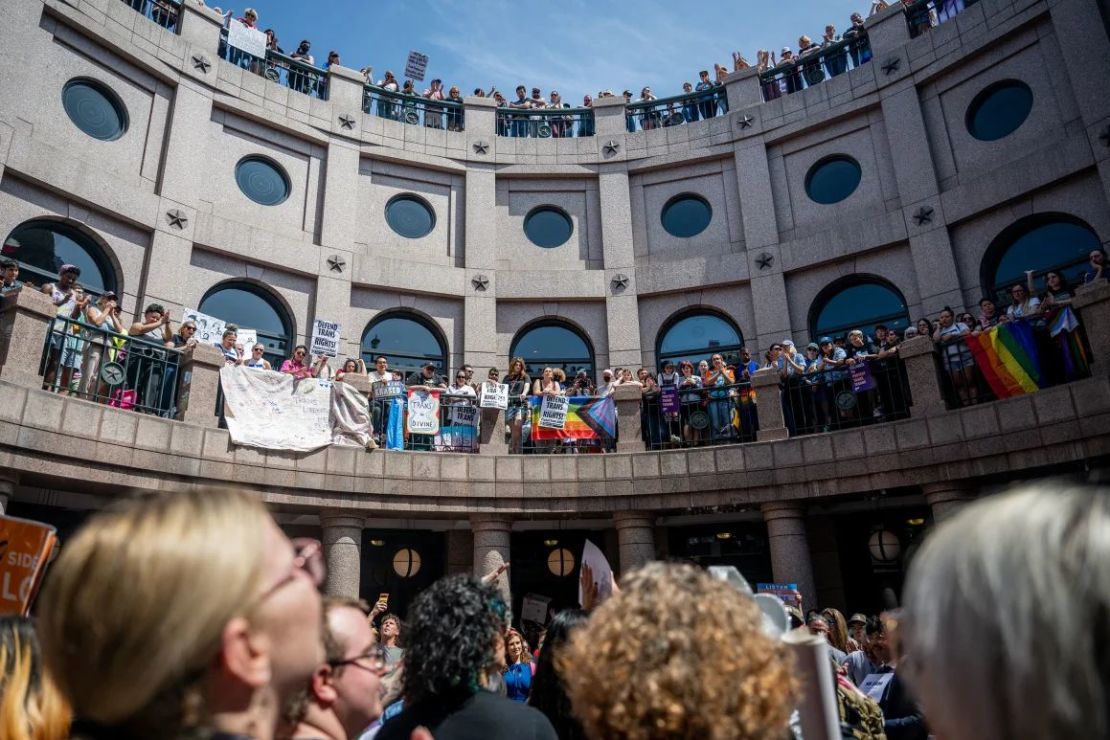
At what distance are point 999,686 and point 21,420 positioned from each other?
1199 cm

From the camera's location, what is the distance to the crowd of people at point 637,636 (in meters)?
1.24

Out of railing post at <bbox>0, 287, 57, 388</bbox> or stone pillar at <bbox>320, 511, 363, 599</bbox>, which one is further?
stone pillar at <bbox>320, 511, 363, 599</bbox>

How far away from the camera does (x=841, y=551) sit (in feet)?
52.1

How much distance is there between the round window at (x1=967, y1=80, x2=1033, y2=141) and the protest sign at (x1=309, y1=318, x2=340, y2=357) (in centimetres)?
1549

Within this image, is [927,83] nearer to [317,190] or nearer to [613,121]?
[613,121]

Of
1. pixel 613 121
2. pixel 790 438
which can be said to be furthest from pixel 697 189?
pixel 790 438

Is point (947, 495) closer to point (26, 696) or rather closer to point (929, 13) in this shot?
point (929, 13)

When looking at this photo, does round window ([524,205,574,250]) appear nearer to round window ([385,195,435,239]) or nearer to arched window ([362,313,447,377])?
round window ([385,195,435,239])

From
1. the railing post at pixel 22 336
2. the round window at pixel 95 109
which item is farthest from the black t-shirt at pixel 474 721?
the round window at pixel 95 109

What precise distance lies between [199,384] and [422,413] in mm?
3995

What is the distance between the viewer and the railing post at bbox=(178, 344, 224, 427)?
11977 millimetres

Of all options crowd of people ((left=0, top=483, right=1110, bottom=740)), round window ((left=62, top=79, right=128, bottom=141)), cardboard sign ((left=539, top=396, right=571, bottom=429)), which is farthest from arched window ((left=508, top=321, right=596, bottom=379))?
crowd of people ((left=0, top=483, right=1110, bottom=740))

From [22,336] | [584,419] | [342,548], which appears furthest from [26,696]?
[584,419]

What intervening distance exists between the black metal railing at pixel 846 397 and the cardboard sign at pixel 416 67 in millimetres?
14665
